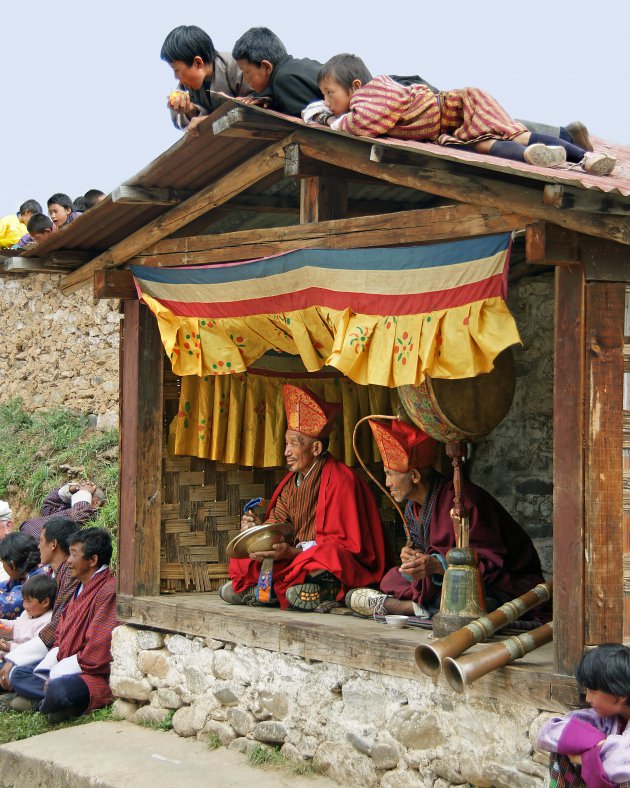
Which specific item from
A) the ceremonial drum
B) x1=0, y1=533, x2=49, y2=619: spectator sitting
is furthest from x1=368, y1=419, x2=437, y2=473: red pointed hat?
x1=0, y1=533, x2=49, y2=619: spectator sitting

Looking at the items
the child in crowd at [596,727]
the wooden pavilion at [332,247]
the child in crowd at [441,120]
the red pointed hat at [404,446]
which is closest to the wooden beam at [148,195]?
the wooden pavilion at [332,247]

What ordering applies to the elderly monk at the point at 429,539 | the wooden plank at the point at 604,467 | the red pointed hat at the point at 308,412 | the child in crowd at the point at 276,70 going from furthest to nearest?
the red pointed hat at the point at 308,412
the elderly monk at the point at 429,539
the child in crowd at the point at 276,70
the wooden plank at the point at 604,467

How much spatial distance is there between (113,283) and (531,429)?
2.97 m

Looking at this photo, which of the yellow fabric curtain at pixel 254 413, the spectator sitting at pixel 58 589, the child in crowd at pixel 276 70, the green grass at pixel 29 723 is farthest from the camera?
the yellow fabric curtain at pixel 254 413

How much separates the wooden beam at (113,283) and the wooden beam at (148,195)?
76 centimetres

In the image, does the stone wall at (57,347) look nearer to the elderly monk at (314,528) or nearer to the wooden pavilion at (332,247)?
the wooden pavilion at (332,247)

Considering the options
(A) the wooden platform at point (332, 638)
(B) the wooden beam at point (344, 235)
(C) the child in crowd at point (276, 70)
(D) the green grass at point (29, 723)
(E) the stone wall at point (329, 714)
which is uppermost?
(C) the child in crowd at point (276, 70)

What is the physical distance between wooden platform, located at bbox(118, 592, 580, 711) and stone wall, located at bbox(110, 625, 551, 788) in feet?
0.20

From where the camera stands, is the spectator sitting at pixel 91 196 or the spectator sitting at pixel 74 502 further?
the spectator sitting at pixel 91 196

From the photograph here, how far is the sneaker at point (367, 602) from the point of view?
687 centimetres

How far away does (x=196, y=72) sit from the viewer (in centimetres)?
660

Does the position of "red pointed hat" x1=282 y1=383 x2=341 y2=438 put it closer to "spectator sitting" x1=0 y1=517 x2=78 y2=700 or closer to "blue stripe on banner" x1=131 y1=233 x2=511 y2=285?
"blue stripe on banner" x1=131 y1=233 x2=511 y2=285

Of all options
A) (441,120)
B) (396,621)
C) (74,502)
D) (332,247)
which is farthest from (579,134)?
(74,502)

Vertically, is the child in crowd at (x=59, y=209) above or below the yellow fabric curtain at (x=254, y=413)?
above
